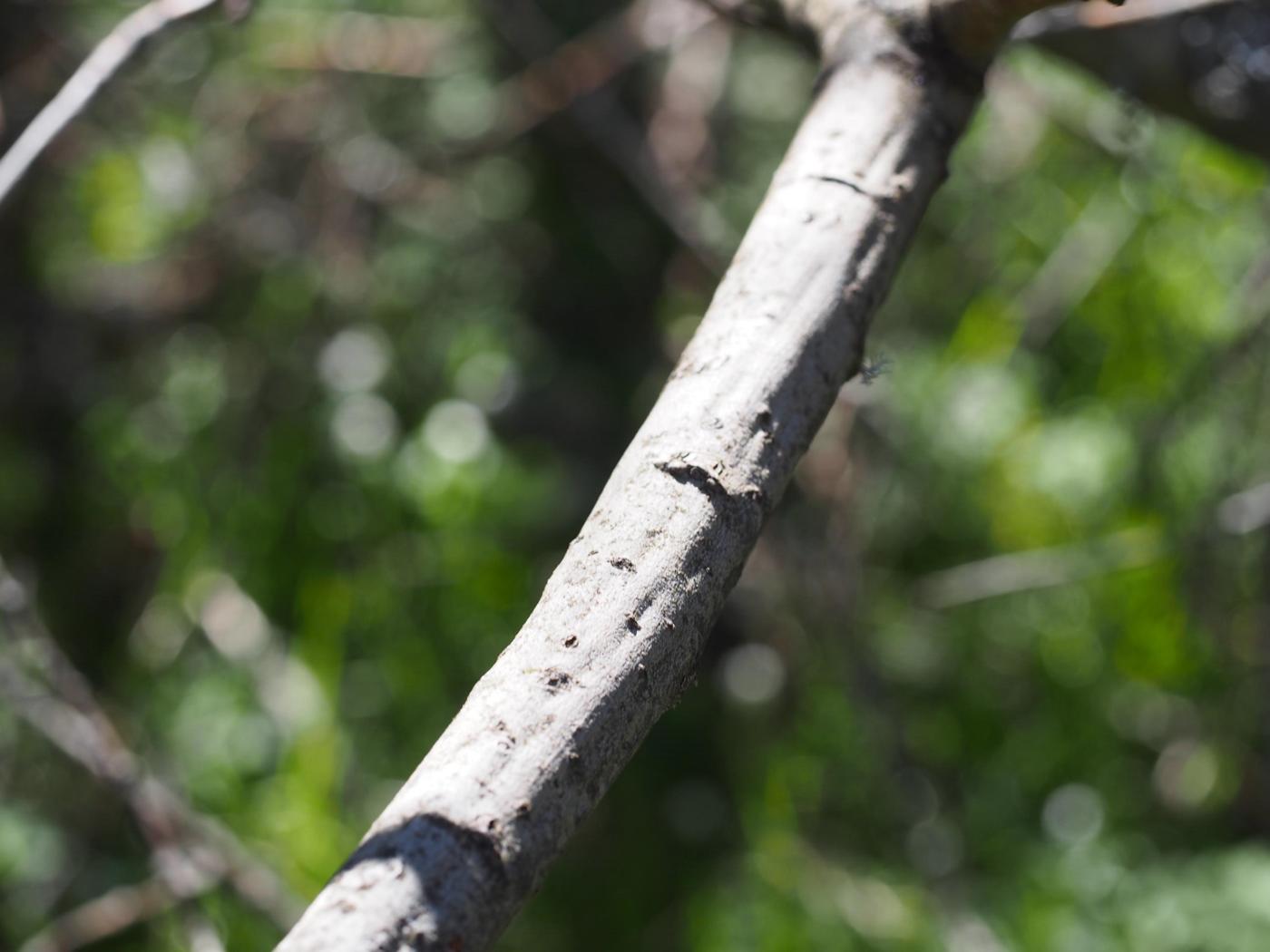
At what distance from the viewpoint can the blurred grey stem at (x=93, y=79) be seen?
90 cm

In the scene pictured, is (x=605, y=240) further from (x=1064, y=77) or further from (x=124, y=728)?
(x=124, y=728)

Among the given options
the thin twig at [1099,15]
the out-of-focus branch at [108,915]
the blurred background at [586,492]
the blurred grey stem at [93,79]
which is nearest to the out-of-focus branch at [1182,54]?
the thin twig at [1099,15]

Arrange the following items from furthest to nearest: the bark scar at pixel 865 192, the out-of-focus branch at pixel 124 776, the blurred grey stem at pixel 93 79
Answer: the out-of-focus branch at pixel 124 776, the blurred grey stem at pixel 93 79, the bark scar at pixel 865 192

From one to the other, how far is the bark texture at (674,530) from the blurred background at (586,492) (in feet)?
2.97

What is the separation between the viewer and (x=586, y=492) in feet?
8.32

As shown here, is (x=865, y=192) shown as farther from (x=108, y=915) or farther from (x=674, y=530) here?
(x=108, y=915)

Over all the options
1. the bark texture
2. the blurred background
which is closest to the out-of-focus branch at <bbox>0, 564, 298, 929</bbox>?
the blurred background

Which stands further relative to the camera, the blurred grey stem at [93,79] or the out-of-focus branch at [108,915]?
the out-of-focus branch at [108,915]

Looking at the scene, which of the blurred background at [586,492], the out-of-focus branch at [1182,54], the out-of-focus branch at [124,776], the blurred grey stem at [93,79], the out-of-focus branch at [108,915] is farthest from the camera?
the blurred background at [586,492]

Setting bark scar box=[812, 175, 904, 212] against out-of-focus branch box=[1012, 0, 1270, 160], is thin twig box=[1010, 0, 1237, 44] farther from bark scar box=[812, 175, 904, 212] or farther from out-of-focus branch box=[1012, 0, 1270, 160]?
bark scar box=[812, 175, 904, 212]

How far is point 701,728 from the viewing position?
2.40 m

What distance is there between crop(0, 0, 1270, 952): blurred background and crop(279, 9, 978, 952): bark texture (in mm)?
905

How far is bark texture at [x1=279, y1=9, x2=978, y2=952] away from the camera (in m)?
0.46

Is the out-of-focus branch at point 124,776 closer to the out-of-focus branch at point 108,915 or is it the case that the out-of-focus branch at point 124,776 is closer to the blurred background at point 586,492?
the blurred background at point 586,492
